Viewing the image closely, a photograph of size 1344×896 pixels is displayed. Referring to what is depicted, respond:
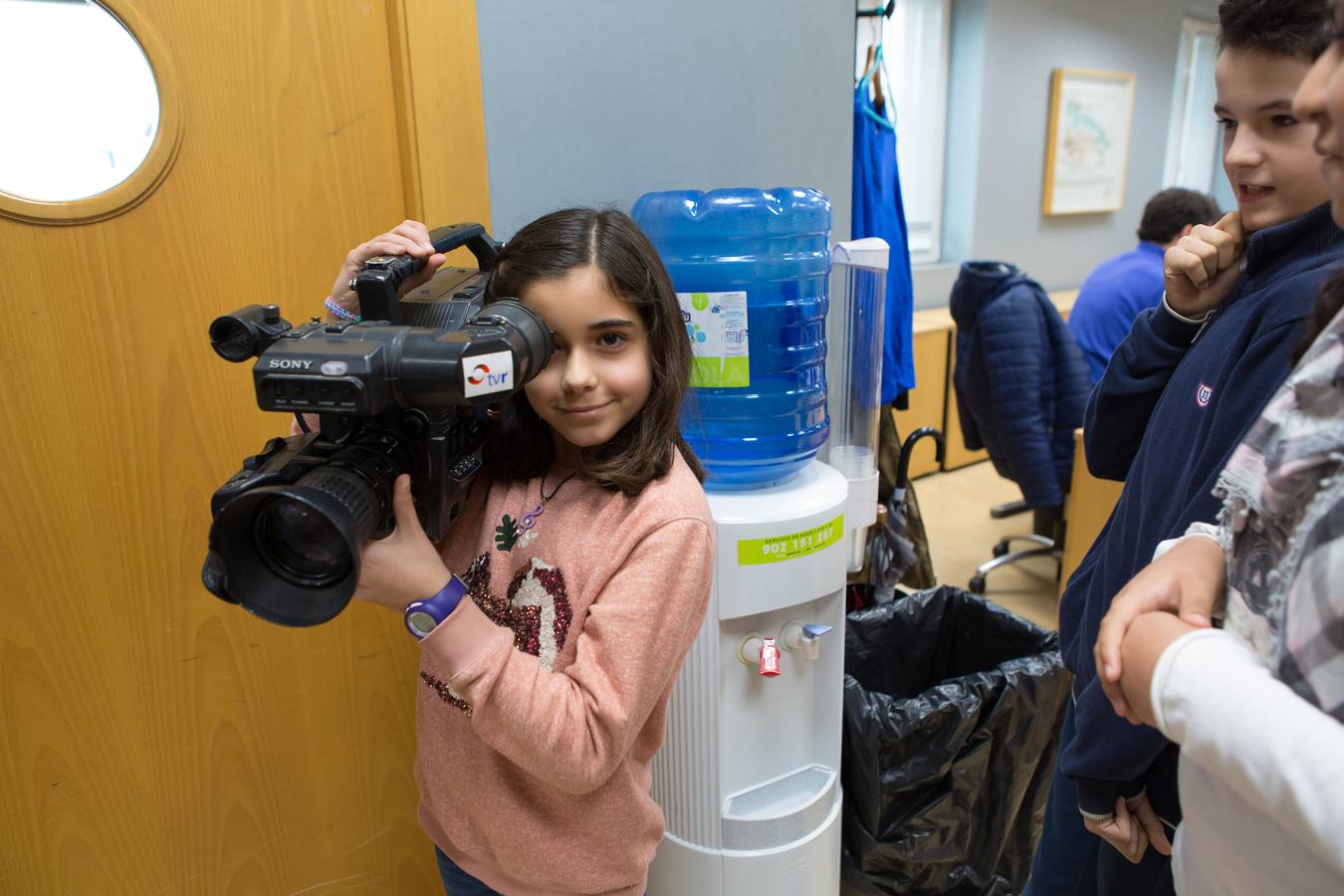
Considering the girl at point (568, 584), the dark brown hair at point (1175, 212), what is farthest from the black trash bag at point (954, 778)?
the dark brown hair at point (1175, 212)

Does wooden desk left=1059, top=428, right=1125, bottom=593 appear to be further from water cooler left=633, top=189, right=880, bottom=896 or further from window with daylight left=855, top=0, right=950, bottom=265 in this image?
window with daylight left=855, top=0, right=950, bottom=265

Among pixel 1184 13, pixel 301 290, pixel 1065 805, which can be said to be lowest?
pixel 1065 805

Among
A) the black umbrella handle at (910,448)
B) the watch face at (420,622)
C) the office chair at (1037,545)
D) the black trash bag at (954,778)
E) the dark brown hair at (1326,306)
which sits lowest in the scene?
the office chair at (1037,545)

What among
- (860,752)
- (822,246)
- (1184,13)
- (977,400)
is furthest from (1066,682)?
(1184,13)

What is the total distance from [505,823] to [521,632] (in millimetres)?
203

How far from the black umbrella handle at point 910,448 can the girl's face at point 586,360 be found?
1.20 metres

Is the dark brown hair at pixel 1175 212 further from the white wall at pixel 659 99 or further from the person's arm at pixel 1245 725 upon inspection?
the person's arm at pixel 1245 725

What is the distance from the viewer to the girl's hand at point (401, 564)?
695mm

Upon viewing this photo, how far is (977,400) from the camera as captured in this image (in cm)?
267

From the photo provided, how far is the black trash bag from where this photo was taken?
4.67ft

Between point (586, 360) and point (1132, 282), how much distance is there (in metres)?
2.55

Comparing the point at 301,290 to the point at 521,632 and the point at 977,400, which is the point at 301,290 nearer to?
the point at 521,632

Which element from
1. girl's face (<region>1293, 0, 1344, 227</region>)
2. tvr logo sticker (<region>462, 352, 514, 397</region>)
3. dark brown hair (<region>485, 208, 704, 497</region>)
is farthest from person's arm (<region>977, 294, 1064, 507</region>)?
tvr logo sticker (<region>462, 352, 514, 397</region>)

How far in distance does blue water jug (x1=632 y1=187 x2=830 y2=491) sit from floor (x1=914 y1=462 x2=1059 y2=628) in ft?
5.47
